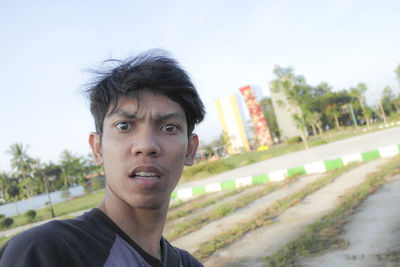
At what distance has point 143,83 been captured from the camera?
121 centimetres

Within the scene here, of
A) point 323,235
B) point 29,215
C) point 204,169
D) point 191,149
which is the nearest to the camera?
point 191,149

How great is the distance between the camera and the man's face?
106 cm

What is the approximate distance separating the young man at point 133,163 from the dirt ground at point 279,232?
2286 millimetres

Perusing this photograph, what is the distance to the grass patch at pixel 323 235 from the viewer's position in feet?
10.5

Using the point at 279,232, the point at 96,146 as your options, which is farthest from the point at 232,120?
the point at 96,146

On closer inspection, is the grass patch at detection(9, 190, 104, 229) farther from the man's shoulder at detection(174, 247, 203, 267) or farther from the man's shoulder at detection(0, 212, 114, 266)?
the man's shoulder at detection(0, 212, 114, 266)

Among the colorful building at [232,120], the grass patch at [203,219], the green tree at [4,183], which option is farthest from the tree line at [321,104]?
the green tree at [4,183]

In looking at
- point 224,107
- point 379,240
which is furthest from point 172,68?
point 224,107

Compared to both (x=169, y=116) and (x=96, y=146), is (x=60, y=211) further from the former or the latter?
(x=169, y=116)

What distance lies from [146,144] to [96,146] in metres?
0.38

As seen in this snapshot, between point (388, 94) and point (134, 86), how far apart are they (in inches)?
1900

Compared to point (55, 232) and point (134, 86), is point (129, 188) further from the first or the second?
point (134, 86)

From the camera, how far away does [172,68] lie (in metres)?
1.34

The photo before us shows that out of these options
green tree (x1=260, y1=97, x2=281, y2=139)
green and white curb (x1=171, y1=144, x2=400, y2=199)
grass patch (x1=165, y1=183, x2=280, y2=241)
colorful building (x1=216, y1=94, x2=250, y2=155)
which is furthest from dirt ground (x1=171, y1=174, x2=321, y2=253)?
colorful building (x1=216, y1=94, x2=250, y2=155)
